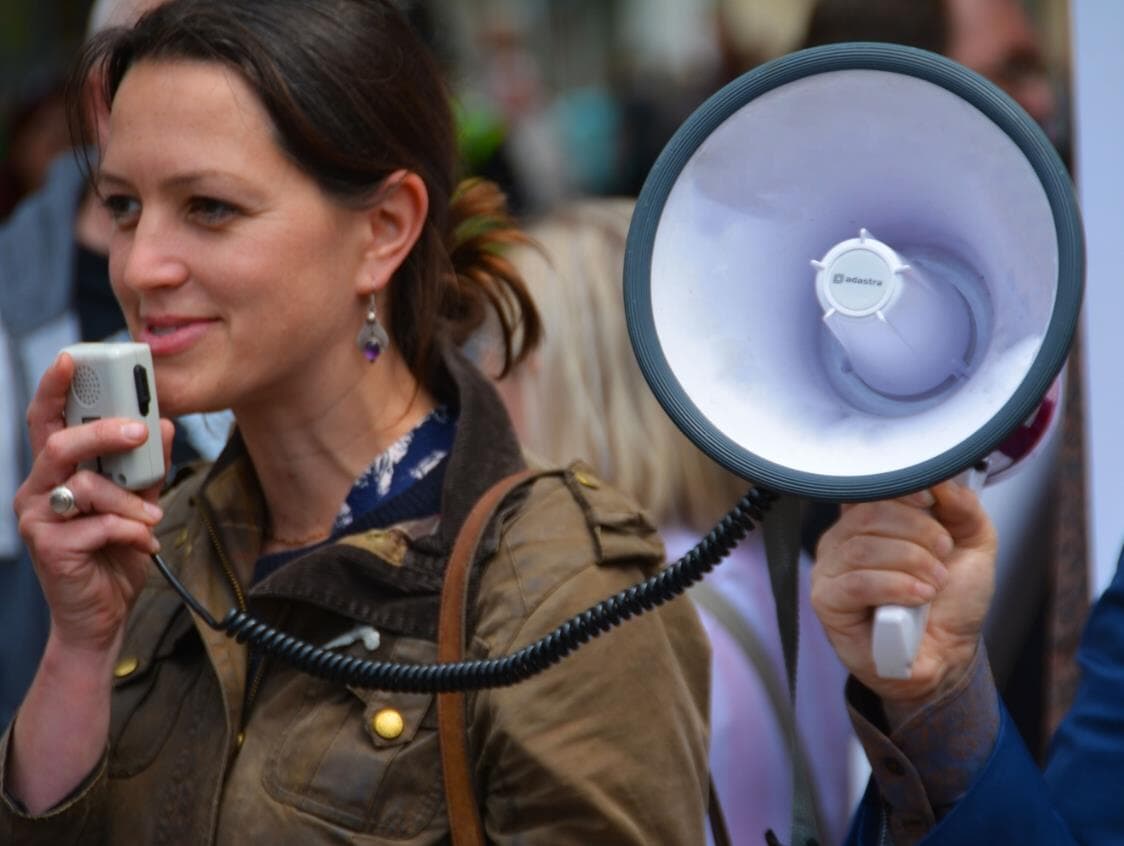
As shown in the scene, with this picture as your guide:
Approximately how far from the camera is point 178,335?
7.16 ft

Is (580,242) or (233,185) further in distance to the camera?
(580,242)

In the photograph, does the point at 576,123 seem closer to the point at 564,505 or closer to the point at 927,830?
the point at 564,505

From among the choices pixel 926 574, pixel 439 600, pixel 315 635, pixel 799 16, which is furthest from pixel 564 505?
pixel 799 16

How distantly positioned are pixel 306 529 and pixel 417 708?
1.27 feet

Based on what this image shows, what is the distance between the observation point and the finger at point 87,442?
2045 millimetres

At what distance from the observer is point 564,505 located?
2.19 m

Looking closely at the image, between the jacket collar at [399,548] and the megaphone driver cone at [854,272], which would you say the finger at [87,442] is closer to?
the jacket collar at [399,548]

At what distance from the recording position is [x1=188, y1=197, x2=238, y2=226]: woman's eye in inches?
86.0

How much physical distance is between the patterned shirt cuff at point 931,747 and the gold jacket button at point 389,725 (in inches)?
23.1

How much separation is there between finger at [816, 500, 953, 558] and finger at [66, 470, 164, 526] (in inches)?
36.2

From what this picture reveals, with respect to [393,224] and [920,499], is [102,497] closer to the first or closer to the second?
A: [393,224]

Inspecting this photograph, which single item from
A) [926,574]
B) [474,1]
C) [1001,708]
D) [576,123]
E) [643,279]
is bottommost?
[1001,708]

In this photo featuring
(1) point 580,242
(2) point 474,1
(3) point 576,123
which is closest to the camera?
(1) point 580,242

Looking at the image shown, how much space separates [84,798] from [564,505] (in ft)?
2.28
